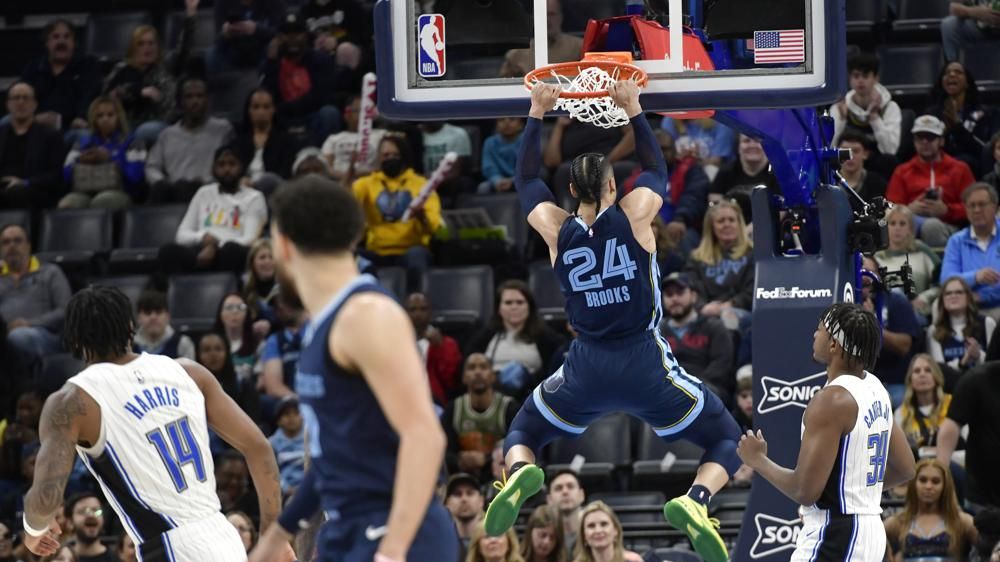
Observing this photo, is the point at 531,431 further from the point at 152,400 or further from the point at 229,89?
the point at 229,89

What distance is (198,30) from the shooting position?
18.6 m

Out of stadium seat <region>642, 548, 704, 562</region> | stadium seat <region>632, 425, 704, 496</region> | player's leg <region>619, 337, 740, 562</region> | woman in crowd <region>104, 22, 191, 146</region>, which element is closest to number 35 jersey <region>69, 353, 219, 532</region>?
player's leg <region>619, 337, 740, 562</region>

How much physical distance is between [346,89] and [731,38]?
823cm

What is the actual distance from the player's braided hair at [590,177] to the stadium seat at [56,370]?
23.6ft

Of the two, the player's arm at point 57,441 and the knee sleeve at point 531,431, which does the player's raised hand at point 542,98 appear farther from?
the player's arm at point 57,441

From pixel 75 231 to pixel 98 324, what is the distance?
10016mm

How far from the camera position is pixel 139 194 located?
16.8m

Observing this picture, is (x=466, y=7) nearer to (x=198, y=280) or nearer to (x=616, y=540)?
(x=616, y=540)

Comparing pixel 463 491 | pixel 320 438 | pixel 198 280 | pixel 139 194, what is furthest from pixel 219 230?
pixel 320 438

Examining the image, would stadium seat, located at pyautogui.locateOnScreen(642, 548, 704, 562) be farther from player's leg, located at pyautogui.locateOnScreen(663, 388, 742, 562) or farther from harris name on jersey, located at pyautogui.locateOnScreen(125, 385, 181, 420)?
harris name on jersey, located at pyautogui.locateOnScreen(125, 385, 181, 420)

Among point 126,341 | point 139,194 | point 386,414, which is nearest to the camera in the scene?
point 386,414

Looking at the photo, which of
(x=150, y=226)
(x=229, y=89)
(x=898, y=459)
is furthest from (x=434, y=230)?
(x=898, y=459)

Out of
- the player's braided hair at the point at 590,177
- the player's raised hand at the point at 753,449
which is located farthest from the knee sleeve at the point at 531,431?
the player's raised hand at the point at 753,449

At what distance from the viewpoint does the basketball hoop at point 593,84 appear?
8492 millimetres
